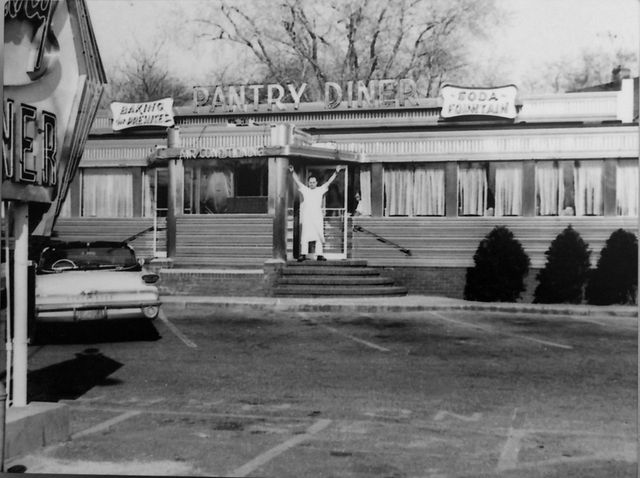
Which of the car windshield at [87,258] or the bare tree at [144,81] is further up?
the bare tree at [144,81]

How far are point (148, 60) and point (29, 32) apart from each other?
4.62 m

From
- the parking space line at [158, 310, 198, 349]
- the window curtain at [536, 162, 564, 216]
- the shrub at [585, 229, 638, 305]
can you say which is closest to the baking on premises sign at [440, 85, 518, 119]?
the window curtain at [536, 162, 564, 216]

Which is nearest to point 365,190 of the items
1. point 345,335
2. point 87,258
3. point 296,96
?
point 296,96

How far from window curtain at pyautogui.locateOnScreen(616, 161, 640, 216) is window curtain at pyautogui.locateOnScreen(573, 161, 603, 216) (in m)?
0.38

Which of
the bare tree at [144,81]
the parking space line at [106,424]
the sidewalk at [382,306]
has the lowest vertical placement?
the parking space line at [106,424]

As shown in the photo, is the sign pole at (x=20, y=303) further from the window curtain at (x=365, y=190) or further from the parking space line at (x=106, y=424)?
the window curtain at (x=365, y=190)

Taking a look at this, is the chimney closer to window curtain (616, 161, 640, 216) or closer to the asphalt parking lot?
the asphalt parking lot

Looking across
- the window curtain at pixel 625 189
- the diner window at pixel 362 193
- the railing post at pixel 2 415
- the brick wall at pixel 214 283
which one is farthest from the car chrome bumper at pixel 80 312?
the window curtain at pixel 625 189

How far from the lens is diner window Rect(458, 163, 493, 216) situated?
19.1 metres

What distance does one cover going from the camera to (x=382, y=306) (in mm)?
15594

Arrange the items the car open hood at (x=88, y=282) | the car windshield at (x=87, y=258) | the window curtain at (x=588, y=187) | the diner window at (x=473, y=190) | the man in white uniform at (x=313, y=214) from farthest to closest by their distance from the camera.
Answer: the diner window at (x=473, y=190), the man in white uniform at (x=313, y=214), the window curtain at (x=588, y=187), the car windshield at (x=87, y=258), the car open hood at (x=88, y=282)

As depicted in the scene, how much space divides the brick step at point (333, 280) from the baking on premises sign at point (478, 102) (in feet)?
13.8

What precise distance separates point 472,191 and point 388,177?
2.02m

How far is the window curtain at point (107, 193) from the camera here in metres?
20.9
